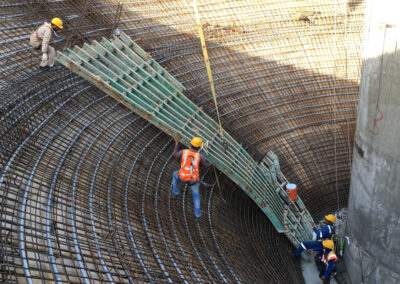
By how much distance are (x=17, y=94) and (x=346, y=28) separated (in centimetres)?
1062

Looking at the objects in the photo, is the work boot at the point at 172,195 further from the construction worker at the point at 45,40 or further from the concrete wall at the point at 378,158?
the construction worker at the point at 45,40

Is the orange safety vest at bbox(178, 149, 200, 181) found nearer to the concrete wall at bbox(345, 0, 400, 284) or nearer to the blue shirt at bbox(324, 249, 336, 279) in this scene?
the concrete wall at bbox(345, 0, 400, 284)

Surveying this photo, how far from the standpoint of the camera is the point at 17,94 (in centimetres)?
769

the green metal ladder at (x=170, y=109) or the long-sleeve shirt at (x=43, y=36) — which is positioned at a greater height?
the long-sleeve shirt at (x=43, y=36)

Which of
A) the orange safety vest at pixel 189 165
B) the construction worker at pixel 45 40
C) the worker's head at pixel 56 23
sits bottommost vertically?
the orange safety vest at pixel 189 165

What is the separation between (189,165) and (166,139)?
99.3 inches

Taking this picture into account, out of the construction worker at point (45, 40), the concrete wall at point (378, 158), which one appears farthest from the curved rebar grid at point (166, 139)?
the concrete wall at point (378, 158)

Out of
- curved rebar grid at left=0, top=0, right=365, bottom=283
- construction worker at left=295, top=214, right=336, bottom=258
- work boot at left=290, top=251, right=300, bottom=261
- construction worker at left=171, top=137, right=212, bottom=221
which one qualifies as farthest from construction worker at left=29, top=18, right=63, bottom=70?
work boot at left=290, top=251, right=300, bottom=261

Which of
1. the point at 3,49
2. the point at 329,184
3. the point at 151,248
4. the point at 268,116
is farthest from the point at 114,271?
the point at 329,184

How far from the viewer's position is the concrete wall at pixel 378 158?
18.9ft

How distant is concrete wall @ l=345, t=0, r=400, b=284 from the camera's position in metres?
5.76

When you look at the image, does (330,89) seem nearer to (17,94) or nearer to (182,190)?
(182,190)

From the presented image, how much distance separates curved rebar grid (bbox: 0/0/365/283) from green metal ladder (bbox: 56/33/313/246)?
0.58m

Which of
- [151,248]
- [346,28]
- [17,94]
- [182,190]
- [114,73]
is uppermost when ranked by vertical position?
[346,28]
